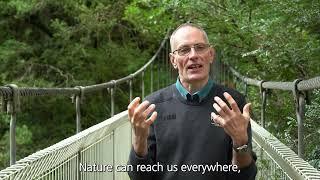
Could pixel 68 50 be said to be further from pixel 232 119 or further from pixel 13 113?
pixel 232 119

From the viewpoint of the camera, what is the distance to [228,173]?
1.49 m

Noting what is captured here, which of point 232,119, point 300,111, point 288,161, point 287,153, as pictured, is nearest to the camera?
point 232,119

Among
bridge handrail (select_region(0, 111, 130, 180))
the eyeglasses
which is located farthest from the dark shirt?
bridge handrail (select_region(0, 111, 130, 180))

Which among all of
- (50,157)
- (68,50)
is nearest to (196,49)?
(50,157)

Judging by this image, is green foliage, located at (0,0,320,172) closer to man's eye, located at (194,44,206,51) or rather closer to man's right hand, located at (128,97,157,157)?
man's eye, located at (194,44,206,51)

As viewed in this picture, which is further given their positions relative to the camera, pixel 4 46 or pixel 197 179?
pixel 4 46

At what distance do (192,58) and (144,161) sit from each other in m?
0.29

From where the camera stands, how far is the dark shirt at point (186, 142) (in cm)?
151

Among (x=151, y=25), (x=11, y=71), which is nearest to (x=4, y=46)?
(x=11, y=71)

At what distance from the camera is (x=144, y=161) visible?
147 cm

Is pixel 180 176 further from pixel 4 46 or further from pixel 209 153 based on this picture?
pixel 4 46

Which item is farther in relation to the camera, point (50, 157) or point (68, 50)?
point (68, 50)

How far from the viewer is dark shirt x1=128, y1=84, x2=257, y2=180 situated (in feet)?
4.95

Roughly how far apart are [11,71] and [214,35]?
579 centimetres
